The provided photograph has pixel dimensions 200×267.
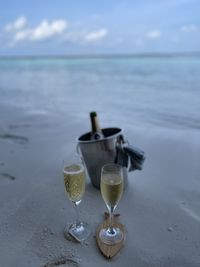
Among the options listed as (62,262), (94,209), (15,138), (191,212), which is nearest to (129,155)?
(94,209)

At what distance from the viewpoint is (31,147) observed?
3811 mm

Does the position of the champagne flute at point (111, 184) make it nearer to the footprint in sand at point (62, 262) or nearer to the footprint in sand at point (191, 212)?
the footprint in sand at point (62, 262)

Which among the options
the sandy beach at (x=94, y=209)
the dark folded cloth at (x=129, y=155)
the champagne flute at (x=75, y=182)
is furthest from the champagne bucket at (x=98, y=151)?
the champagne flute at (x=75, y=182)

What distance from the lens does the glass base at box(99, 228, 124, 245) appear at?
183cm

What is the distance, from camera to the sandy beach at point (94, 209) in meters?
1.74

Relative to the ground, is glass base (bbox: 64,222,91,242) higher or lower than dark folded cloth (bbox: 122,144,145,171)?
lower

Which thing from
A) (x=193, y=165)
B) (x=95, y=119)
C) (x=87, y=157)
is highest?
(x=95, y=119)

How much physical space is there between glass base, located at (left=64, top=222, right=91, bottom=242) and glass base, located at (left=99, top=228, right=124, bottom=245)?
12cm

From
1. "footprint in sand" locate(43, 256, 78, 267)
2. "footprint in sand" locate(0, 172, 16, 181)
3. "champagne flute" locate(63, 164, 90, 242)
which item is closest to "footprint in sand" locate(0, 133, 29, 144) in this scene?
"footprint in sand" locate(0, 172, 16, 181)

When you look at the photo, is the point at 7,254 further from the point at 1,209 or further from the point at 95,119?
the point at 95,119

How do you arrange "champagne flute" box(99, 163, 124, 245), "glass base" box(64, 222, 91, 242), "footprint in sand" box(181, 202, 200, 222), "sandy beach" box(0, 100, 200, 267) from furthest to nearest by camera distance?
"footprint in sand" box(181, 202, 200, 222) → "glass base" box(64, 222, 91, 242) → "sandy beach" box(0, 100, 200, 267) → "champagne flute" box(99, 163, 124, 245)

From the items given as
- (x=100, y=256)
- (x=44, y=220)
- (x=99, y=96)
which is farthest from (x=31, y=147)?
(x=99, y=96)

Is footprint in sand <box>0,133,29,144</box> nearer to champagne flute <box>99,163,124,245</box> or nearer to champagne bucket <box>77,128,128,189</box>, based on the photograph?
champagne bucket <box>77,128,128,189</box>

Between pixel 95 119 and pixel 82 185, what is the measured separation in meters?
0.93
